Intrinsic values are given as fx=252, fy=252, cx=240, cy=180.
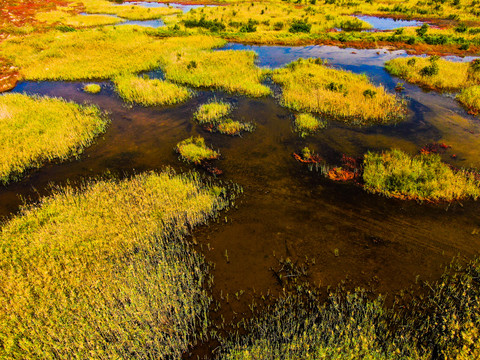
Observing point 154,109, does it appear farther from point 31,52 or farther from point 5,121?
point 31,52

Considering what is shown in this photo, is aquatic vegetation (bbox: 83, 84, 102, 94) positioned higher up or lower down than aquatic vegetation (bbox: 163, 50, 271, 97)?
lower down

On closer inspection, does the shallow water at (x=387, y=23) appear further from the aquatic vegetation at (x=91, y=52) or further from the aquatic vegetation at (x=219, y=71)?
the aquatic vegetation at (x=91, y=52)

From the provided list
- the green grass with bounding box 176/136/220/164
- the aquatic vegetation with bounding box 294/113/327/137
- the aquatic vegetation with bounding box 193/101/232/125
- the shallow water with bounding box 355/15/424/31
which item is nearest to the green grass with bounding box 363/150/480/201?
the aquatic vegetation with bounding box 294/113/327/137

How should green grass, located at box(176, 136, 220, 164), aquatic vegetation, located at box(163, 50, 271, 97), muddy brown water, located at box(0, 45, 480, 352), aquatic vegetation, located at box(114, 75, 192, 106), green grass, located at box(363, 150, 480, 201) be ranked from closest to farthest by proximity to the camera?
muddy brown water, located at box(0, 45, 480, 352)
green grass, located at box(363, 150, 480, 201)
green grass, located at box(176, 136, 220, 164)
aquatic vegetation, located at box(114, 75, 192, 106)
aquatic vegetation, located at box(163, 50, 271, 97)

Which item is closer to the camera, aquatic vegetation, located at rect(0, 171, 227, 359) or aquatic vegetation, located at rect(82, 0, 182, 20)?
aquatic vegetation, located at rect(0, 171, 227, 359)

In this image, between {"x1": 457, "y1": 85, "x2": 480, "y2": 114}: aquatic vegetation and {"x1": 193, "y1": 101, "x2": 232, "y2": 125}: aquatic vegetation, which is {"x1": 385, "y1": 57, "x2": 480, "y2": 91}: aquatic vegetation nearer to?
{"x1": 457, "y1": 85, "x2": 480, "y2": 114}: aquatic vegetation

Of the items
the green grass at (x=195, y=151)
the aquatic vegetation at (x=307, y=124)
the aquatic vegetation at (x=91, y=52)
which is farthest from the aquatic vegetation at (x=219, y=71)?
the green grass at (x=195, y=151)

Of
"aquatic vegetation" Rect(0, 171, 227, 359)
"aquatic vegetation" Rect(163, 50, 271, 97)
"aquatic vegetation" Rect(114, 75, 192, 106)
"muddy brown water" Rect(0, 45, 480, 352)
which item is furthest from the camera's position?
"aquatic vegetation" Rect(163, 50, 271, 97)
